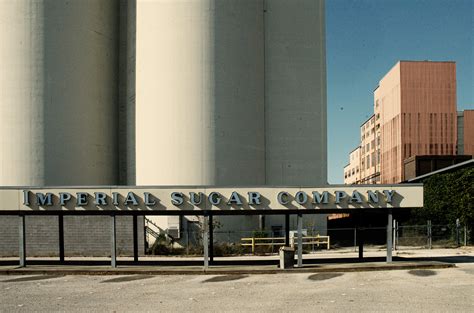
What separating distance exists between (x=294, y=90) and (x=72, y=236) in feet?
70.1

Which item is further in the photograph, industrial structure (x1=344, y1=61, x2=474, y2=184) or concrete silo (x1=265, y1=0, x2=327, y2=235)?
industrial structure (x1=344, y1=61, x2=474, y2=184)

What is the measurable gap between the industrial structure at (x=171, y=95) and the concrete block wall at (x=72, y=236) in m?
5.82

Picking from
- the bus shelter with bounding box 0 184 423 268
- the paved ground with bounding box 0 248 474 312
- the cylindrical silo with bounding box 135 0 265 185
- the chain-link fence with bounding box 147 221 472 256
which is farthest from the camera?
the cylindrical silo with bounding box 135 0 265 185

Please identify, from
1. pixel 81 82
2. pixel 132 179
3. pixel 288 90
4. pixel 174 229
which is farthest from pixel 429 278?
pixel 81 82

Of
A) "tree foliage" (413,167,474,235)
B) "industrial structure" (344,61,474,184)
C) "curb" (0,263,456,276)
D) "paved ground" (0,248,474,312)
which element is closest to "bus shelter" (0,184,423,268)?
"curb" (0,263,456,276)

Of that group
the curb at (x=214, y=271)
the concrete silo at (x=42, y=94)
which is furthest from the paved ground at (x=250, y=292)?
the concrete silo at (x=42, y=94)

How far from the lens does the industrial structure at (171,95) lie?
1662 inches

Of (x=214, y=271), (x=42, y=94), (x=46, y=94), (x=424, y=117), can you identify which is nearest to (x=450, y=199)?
(x=214, y=271)

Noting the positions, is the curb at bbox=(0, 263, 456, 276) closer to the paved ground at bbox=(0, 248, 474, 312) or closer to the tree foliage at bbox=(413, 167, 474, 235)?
the paved ground at bbox=(0, 248, 474, 312)

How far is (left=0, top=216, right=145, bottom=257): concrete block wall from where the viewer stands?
36.1 m

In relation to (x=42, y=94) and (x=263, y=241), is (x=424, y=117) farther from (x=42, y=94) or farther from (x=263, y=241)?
(x=42, y=94)

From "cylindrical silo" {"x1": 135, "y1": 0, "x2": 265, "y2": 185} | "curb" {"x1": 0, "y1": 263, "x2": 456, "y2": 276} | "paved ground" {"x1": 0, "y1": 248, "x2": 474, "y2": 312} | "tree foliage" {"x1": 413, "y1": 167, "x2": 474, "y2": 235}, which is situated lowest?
"curb" {"x1": 0, "y1": 263, "x2": 456, "y2": 276}

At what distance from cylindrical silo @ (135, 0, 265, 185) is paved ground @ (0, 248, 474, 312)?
58.1ft

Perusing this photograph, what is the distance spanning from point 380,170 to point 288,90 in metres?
66.9
